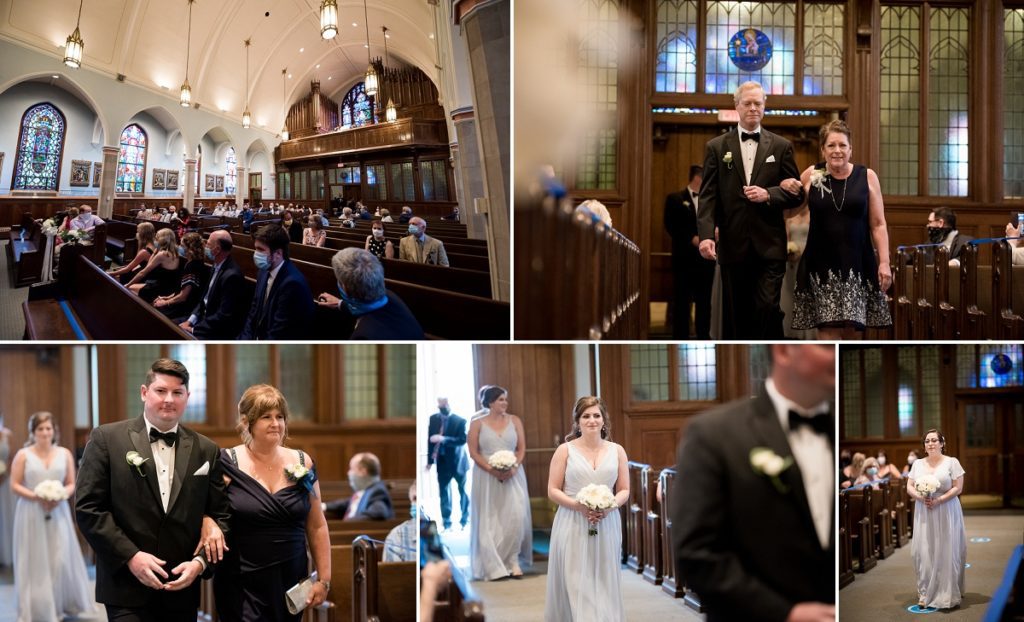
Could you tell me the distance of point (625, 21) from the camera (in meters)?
4.76

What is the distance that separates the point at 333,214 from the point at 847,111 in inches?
122

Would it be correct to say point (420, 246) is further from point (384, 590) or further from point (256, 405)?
point (384, 590)

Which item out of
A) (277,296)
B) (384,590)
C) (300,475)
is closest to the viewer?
(300,475)

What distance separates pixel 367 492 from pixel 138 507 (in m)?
1.15

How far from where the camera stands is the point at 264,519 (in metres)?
3.59

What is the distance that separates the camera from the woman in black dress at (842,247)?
3.88 meters

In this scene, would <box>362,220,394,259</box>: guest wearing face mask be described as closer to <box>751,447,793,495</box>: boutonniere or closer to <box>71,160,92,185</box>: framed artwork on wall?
<box>71,160,92,185</box>: framed artwork on wall

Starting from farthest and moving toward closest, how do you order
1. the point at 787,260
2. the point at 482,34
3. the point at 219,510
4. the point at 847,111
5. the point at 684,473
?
the point at 847,111 → the point at 787,260 → the point at 482,34 → the point at 219,510 → the point at 684,473

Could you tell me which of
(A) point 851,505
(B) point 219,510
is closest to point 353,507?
(B) point 219,510

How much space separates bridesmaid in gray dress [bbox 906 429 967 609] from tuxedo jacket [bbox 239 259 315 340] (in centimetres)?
292

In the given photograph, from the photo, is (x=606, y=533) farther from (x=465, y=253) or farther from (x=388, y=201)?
(x=388, y=201)

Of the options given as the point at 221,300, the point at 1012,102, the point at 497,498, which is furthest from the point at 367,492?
the point at 1012,102

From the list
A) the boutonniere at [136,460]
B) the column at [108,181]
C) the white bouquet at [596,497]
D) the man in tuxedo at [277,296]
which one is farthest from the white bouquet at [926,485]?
the column at [108,181]

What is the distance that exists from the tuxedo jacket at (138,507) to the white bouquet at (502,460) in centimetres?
110
